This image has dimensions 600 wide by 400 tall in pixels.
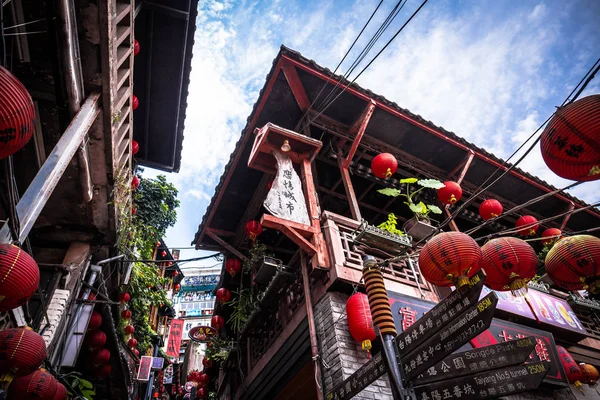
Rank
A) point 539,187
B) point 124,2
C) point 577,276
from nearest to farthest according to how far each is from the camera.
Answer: point 577,276 → point 124,2 → point 539,187

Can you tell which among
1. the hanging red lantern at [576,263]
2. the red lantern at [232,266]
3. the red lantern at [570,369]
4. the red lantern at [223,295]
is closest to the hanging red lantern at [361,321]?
the hanging red lantern at [576,263]

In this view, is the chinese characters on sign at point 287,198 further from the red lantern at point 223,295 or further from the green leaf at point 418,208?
the red lantern at point 223,295

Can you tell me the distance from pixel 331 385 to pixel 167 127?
9.70 metres

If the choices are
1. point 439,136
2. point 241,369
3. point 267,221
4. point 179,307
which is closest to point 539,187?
point 439,136

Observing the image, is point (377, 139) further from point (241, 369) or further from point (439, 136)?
point (241, 369)

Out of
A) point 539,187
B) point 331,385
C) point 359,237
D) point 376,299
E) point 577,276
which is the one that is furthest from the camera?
point 539,187

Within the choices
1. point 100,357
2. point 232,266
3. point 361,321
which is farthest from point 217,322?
point 361,321

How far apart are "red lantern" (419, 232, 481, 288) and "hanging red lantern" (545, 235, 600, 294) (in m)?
1.51

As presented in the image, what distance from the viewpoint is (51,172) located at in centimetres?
443

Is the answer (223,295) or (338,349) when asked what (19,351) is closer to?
(338,349)

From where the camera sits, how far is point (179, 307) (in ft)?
159

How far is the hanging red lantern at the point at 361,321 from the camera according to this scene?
5094 millimetres

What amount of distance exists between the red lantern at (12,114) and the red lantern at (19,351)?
2.84 meters

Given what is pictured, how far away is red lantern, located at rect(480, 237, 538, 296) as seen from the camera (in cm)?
428
